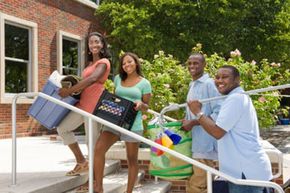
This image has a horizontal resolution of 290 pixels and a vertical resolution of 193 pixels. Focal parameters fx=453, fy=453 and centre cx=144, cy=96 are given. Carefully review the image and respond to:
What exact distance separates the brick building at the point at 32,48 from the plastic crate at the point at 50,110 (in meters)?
6.81

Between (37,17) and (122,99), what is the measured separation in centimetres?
930

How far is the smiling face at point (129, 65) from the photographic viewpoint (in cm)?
431

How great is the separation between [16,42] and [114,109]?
8.55 metres

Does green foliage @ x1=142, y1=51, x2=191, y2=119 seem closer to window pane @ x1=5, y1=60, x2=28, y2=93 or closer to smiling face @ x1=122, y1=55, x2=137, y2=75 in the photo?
smiling face @ x1=122, y1=55, x2=137, y2=75

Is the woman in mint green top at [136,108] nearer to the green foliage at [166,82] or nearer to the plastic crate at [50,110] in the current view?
the plastic crate at [50,110]

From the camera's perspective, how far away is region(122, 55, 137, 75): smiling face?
4.31m

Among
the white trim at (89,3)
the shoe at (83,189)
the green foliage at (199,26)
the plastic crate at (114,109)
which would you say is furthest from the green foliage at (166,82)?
the white trim at (89,3)

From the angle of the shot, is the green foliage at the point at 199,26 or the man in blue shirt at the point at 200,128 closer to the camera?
the man in blue shirt at the point at 200,128

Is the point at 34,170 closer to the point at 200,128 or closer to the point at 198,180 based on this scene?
the point at 198,180

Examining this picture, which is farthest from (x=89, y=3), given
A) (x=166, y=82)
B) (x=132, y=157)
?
(x=132, y=157)

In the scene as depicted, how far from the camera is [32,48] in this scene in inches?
483

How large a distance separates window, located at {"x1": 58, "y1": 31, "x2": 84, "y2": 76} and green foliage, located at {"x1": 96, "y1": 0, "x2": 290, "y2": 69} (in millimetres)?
1340

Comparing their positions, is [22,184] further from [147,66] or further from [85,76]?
[147,66]

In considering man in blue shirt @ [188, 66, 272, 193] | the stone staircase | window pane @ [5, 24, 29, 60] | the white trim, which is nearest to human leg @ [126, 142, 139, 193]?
the stone staircase
